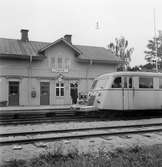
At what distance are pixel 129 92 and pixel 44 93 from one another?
1282 cm

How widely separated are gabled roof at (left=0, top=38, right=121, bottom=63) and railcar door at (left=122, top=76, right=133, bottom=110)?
500 inches

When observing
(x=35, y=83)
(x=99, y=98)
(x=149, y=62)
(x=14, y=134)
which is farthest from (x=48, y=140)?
(x=149, y=62)

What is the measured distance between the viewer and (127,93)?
13289 millimetres

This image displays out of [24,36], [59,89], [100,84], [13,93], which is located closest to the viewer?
[100,84]

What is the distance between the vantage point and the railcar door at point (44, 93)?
80.0 ft

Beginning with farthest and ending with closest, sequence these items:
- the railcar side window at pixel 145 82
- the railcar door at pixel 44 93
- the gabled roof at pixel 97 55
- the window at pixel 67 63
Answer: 1. the gabled roof at pixel 97 55
2. the window at pixel 67 63
3. the railcar door at pixel 44 93
4. the railcar side window at pixel 145 82

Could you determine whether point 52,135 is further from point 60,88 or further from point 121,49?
point 121,49

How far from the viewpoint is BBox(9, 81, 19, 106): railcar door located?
23000mm

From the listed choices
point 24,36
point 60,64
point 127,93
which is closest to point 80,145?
point 127,93

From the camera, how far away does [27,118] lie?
503 inches

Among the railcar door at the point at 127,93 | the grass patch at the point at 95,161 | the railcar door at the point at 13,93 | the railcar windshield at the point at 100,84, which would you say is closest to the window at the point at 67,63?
the railcar door at the point at 13,93

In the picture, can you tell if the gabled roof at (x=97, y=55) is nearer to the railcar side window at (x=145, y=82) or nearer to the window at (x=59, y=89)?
the window at (x=59, y=89)

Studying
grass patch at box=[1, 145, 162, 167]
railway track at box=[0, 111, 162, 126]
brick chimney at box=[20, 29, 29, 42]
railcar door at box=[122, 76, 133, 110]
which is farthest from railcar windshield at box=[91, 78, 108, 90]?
brick chimney at box=[20, 29, 29, 42]

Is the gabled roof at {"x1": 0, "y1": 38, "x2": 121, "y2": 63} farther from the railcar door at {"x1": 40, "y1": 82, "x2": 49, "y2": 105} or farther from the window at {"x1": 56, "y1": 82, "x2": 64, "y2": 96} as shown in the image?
the window at {"x1": 56, "y1": 82, "x2": 64, "y2": 96}
